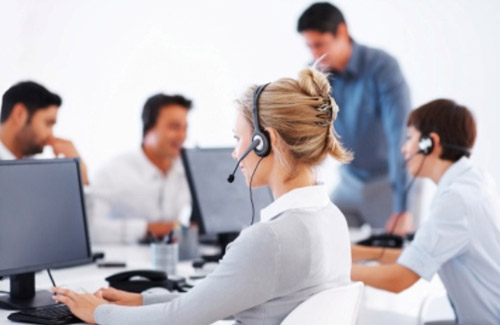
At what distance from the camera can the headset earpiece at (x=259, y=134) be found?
5.94 ft

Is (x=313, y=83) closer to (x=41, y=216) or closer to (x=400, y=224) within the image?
(x=41, y=216)

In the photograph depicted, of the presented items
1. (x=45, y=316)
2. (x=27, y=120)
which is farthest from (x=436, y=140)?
(x=27, y=120)

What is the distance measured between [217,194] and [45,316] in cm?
128

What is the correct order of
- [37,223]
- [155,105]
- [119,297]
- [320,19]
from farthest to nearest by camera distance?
[320,19]
[155,105]
[37,223]
[119,297]

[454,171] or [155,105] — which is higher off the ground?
[155,105]

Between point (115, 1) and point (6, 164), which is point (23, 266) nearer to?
point (6, 164)

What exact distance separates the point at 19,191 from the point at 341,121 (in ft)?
10.9

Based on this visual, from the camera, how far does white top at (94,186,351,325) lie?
65.1 inches

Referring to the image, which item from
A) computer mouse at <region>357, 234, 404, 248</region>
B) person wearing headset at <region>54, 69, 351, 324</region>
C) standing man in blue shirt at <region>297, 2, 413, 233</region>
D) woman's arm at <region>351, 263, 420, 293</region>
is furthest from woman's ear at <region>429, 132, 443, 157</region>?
standing man in blue shirt at <region>297, 2, 413, 233</region>

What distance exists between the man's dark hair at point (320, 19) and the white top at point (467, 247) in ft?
7.68

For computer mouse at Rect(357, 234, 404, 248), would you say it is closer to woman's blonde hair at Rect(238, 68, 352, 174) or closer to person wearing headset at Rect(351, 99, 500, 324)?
person wearing headset at Rect(351, 99, 500, 324)

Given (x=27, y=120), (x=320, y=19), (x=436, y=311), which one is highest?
(x=320, y=19)

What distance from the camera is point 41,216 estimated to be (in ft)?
7.15

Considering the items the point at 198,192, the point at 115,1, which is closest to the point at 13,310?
the point at 198,192
